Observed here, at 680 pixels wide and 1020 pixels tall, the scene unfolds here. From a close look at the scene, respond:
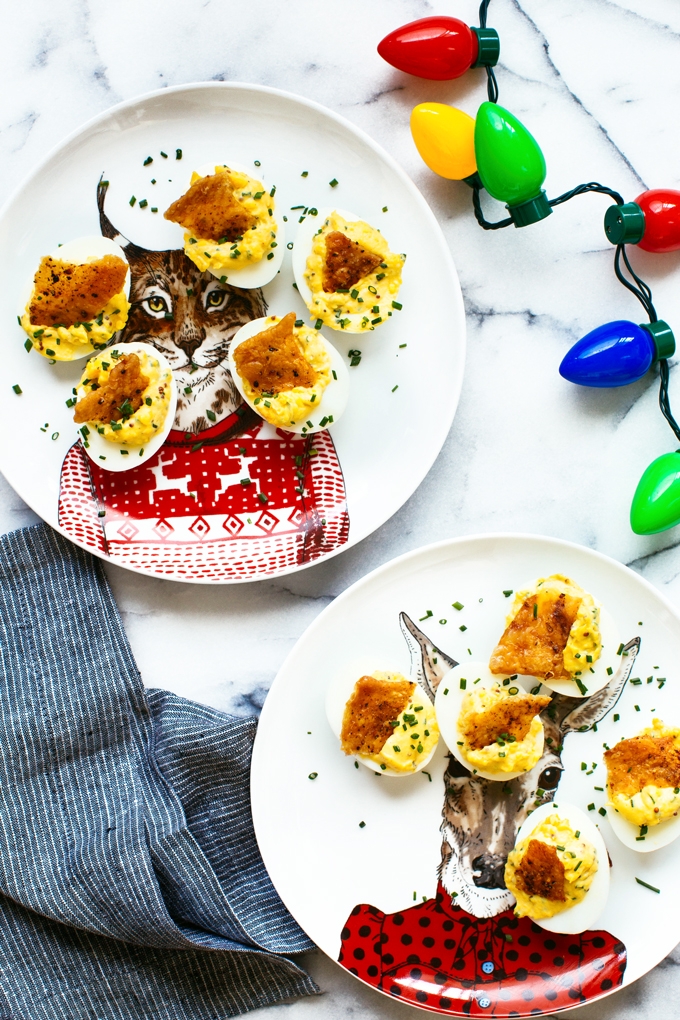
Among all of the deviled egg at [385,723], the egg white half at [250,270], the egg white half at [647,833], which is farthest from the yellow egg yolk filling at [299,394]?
the egg white half at [647,833]

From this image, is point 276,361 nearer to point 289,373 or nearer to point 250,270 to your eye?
point 289,373

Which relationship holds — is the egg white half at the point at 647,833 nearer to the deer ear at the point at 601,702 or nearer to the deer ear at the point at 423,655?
the deer ear at the point at 601,702

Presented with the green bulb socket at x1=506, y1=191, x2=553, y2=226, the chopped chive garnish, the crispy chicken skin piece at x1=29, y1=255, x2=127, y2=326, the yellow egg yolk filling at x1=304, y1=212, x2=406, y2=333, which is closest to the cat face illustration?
the crispy chicken skin piece at x1=29, y1=255, x2=127, y2=326

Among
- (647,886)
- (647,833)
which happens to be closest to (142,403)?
(647,833)

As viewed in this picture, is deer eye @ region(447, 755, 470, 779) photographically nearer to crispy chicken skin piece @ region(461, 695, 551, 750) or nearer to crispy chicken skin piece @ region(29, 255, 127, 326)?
crispy chicken skin piece @ region(461, 695, 551, 750)

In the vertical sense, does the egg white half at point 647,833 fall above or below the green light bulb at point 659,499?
below

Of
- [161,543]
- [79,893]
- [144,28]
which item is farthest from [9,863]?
[144,28]
